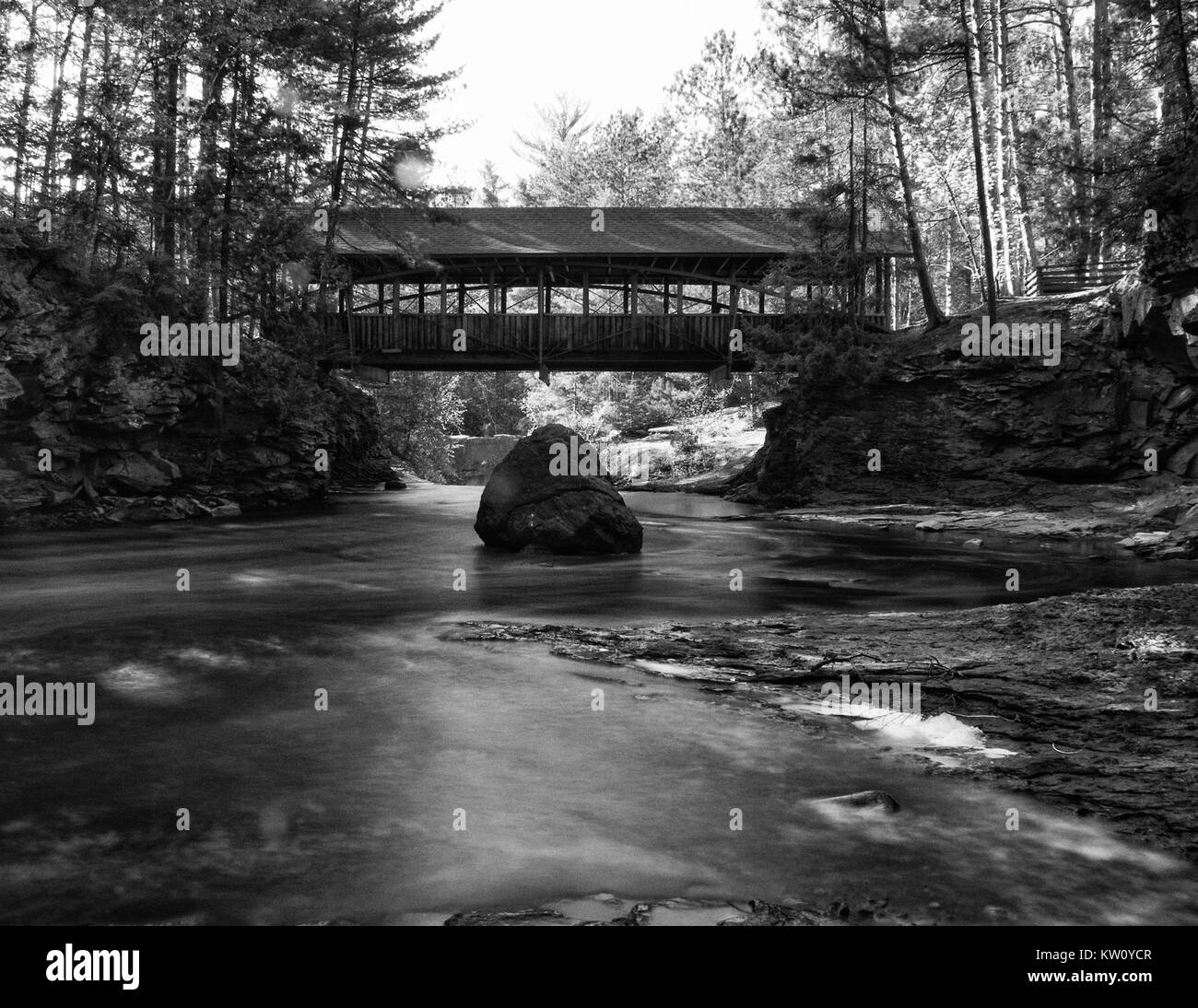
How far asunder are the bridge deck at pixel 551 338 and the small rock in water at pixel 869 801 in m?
26.5

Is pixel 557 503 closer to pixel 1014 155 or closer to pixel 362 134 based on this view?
pixel 362 134

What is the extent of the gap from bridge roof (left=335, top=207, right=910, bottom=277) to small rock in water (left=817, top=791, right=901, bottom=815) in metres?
24.4

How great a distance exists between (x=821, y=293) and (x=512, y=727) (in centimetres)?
2226

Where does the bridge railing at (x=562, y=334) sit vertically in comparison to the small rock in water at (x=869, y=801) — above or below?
above

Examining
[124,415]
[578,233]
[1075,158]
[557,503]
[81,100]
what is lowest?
[557,503]

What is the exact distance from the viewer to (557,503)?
15.2m

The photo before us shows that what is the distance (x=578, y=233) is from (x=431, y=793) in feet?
92.7

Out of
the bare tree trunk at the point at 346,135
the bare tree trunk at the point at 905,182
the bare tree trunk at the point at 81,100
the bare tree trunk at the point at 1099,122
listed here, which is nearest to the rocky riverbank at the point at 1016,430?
the bare tree trunk at the point at 905,182

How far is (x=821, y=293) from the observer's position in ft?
87.4

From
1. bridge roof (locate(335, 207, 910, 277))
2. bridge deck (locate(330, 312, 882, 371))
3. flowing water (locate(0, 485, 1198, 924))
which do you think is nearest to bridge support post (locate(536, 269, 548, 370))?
bridge deck (locate(330, 312, 882, 371))

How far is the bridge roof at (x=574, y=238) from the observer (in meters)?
29.5

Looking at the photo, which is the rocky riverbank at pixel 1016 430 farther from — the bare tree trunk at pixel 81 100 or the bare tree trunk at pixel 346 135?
the bare tree trunk at pixel 81 100

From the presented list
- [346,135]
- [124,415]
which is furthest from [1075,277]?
[124,415]

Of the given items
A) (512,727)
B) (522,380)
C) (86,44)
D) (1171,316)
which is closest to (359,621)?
(512,727)
